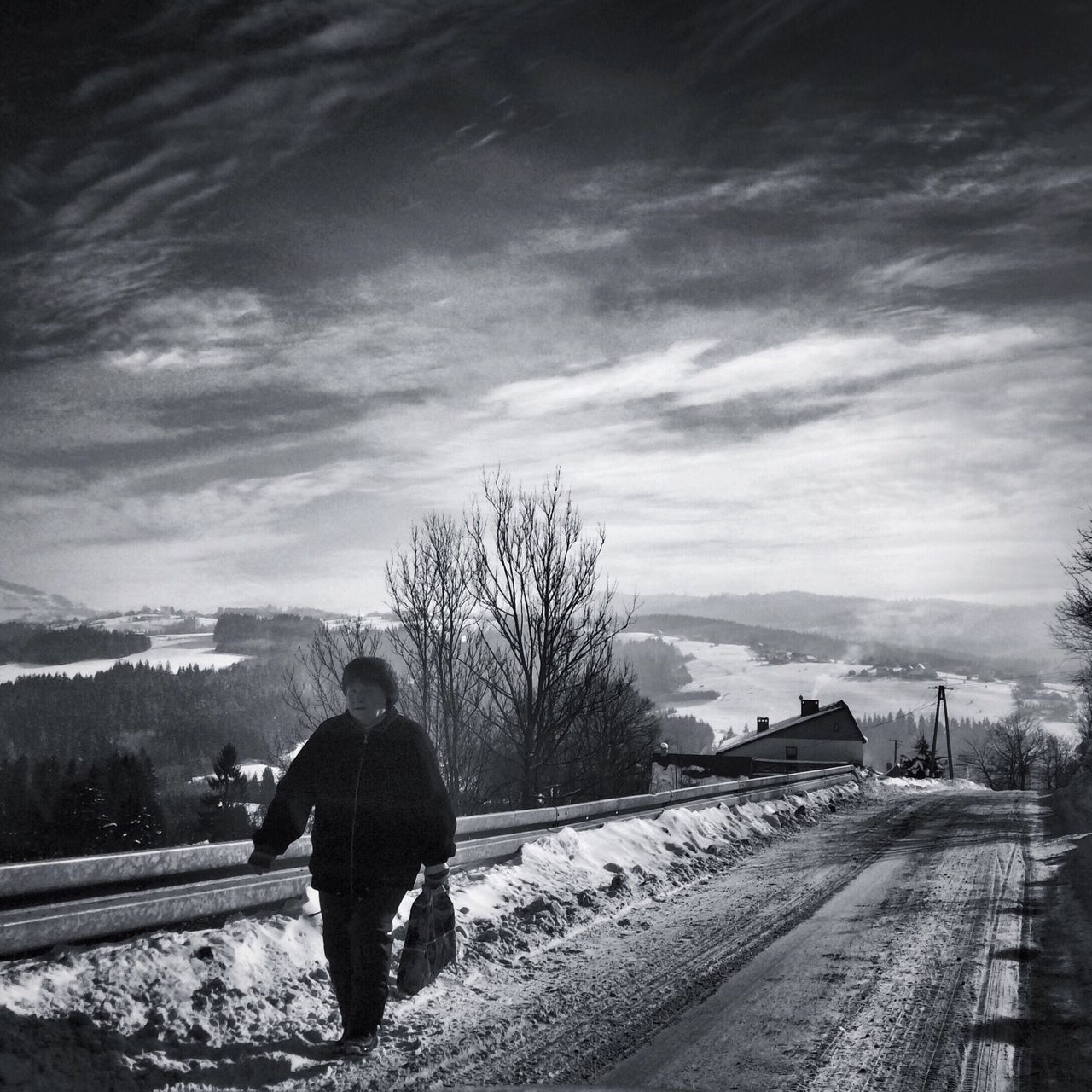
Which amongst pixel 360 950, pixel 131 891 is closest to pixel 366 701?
pixel 360 950

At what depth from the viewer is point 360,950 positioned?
3.91 m

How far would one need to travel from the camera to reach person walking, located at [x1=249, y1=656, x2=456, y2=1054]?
3.91 meters

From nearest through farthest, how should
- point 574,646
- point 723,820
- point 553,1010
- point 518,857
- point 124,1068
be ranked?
1. point 124,1068
2. point 553,1010
3. point 518,857
4. point 723,820
5. point 574,646

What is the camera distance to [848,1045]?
3.99 meters

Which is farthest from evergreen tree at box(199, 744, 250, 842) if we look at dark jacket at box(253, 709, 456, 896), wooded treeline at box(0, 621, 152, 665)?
wooded treeline at box(0, 621, 152, 665)

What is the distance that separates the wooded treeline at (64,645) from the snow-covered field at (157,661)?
8.38ft

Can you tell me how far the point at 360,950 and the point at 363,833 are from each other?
0.55 metres

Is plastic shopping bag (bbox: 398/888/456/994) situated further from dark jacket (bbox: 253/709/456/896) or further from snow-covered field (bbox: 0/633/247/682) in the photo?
snow-covered field (bbox: 0/633/247/682)

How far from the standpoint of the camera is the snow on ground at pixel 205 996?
3262 mm

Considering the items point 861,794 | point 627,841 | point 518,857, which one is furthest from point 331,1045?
point 861,794

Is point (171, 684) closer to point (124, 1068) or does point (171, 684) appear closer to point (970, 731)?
point (124, 1068)

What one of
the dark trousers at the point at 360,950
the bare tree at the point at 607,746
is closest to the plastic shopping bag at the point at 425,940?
the dark trousers at the point at 360,950

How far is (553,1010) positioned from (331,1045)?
127 cm

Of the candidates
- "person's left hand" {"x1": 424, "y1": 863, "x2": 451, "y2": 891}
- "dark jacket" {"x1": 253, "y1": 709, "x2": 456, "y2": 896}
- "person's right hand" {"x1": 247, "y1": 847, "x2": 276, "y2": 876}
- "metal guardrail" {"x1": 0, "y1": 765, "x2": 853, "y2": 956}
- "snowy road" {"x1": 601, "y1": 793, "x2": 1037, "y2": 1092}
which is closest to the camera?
"metal guardrail" {"x1": 0, "y1": 765, "x2": 853, "y2": 956}
